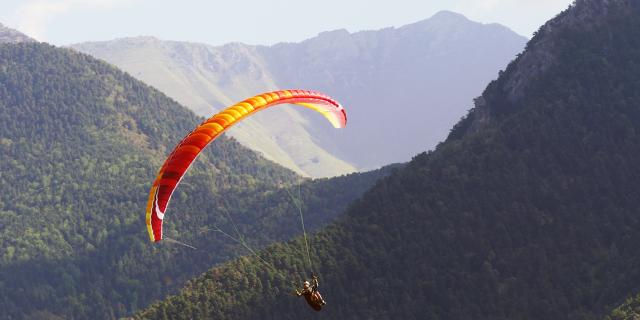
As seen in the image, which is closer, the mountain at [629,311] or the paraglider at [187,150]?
the paraglider at [187,150]

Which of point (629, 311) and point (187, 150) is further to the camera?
point (629, 311)

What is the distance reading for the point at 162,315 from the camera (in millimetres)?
199875

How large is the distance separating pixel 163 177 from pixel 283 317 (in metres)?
128

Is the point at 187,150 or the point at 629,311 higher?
the point at 187,150

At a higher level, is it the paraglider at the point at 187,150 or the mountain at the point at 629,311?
the paraglider at the point at 187,150

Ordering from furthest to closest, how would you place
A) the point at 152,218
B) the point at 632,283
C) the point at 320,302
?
the point at 632,283, the point at 152,218, the point at 320,302

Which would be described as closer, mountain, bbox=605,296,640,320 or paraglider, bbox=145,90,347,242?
paraglider, bbox=145,90,347,242

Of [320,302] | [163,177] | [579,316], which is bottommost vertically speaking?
[579,316]

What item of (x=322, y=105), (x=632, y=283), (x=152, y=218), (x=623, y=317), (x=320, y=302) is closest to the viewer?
(x=320, y=302)

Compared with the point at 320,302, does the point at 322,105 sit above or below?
above

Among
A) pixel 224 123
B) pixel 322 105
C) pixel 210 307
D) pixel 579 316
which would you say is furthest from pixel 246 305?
pixel 224 123

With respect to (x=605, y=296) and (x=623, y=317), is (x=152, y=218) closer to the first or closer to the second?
(x=623, y=317)

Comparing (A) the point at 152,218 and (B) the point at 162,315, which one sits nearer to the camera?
(A) the point at 152,218

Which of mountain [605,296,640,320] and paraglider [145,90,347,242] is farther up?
paraglider [145,90,347,242]
